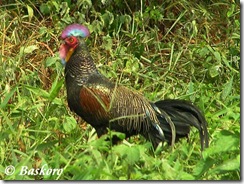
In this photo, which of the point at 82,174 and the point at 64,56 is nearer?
the point at 82,174

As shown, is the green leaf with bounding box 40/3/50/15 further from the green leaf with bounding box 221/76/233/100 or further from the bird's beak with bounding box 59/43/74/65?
the green leaf with bounding box 221/76/233/100

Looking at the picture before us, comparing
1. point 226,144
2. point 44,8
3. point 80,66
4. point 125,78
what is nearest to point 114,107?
point 80,66

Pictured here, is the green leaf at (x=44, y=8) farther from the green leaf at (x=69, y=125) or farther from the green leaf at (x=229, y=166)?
the green leaf at (x=229, y=166)

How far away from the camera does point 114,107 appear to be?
4.77m

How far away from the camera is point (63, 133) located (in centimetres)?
496

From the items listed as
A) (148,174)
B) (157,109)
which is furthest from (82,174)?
(157,109)

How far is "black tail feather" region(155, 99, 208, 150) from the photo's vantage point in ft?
15.6

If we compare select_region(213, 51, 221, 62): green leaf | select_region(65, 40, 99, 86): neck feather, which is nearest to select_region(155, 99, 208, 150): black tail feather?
select_region(65, 40, 99, 86): neck feather

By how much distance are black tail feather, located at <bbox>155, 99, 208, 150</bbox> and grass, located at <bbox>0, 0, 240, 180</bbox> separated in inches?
3.6

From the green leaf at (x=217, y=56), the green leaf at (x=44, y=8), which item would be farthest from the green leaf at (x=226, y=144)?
the green leaf at (x=44, y=8)

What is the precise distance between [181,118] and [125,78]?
1415mm

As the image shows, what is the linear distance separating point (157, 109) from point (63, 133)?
59 cm

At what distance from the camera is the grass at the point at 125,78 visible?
410cm

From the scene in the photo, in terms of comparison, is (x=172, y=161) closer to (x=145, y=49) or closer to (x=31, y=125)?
(x=31, y=125)
